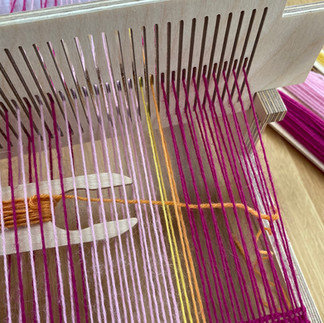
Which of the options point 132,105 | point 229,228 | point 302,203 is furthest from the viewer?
point 302,203

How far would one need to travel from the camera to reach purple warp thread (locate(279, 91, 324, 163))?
3.92ft

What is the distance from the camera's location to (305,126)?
48.0 inches

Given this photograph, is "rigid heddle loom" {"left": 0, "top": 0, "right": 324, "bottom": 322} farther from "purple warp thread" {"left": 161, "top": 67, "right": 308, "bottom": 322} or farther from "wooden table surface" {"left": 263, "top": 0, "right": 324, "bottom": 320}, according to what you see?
"wooden table surface" {"left": 263, "top": 0, "right": 324, "bottom": 320}

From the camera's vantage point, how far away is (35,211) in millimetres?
718

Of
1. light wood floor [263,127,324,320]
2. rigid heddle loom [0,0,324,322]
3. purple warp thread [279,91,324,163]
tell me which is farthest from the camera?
purple warp thread [279,91,324,163]

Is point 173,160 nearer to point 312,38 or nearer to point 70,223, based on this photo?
point 70,223

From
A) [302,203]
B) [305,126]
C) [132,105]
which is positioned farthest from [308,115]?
[132,105]

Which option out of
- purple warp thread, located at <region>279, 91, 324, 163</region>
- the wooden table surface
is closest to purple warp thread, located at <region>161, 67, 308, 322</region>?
the wooden table surface

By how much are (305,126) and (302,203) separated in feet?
0.77

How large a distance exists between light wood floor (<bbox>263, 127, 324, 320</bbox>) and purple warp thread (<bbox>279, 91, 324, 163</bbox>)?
4cm

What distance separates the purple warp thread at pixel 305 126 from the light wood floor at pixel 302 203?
0.04 m

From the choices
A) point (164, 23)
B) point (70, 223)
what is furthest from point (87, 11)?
point (70, 223)

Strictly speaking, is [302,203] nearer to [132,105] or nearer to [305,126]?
[305,126]

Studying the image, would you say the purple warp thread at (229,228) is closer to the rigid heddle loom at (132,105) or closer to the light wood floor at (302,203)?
the rigid heddle loom at (132,105)
